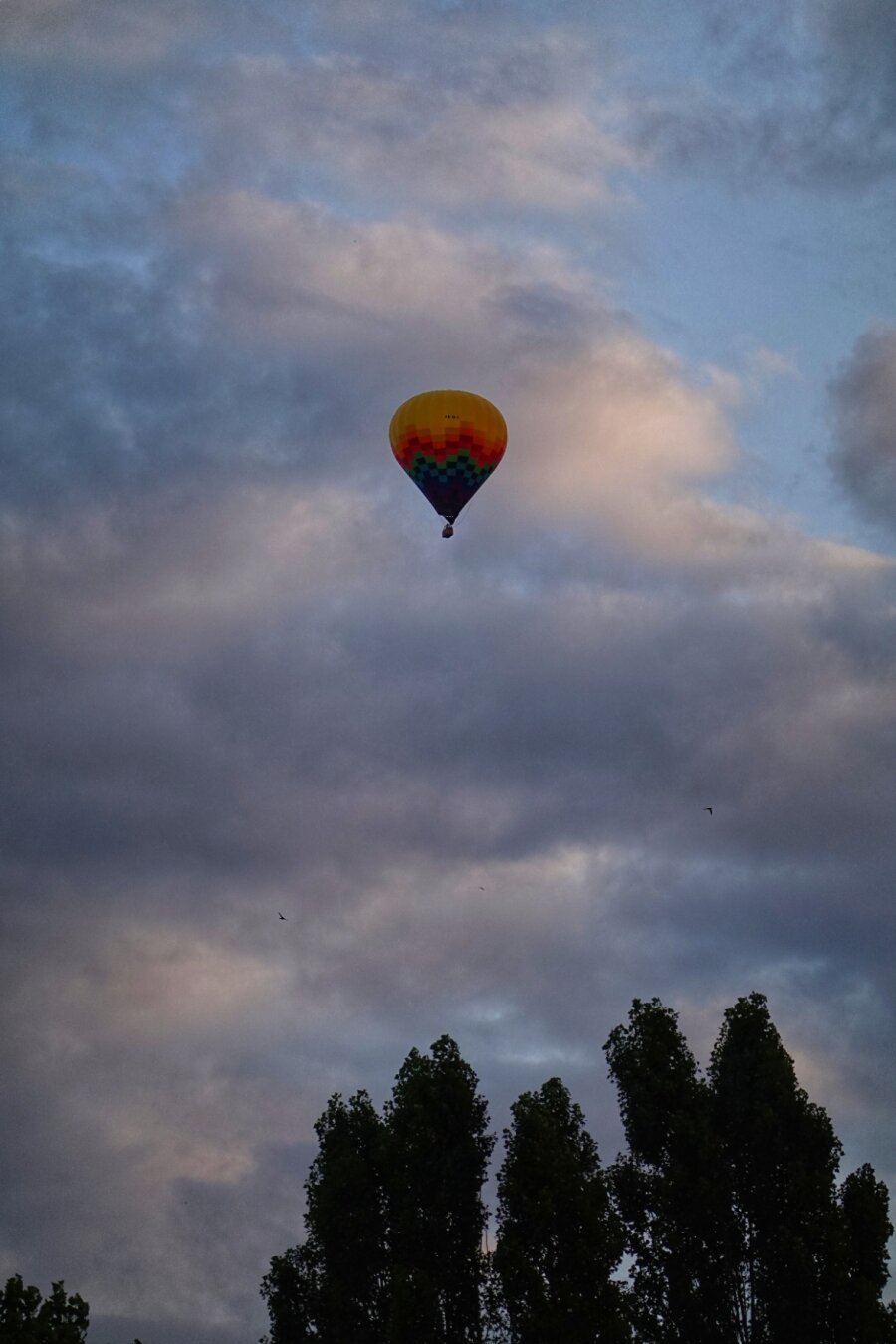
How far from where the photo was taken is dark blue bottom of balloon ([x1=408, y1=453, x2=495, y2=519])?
306 feet

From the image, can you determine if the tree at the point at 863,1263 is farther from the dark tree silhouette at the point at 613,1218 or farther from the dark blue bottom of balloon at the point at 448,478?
the dark blue bottom of balloon at the point at 448,478

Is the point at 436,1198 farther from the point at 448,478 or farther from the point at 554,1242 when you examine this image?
the point at 448,478

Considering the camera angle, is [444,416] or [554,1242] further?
[444,416]

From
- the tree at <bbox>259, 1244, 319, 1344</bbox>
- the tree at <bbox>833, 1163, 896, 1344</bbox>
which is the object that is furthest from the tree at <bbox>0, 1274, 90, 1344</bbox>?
the tree at <bbox>833, 1163, 896, 1344</bbox>

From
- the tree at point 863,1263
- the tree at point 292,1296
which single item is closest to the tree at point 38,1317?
the tree at point 292,1296

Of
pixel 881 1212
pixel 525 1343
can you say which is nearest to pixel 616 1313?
pixel 525 1343

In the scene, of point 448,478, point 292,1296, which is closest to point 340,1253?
point 292,1296

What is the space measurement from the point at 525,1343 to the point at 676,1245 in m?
6.87

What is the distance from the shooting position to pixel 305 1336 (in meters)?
66.0

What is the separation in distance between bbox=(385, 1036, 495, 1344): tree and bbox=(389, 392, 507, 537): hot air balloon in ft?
116

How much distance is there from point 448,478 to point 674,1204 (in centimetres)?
4298

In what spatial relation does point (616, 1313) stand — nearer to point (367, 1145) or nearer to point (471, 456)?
point (367, 1145)

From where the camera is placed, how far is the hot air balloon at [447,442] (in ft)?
304

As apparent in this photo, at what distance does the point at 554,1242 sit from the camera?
6169 cm
